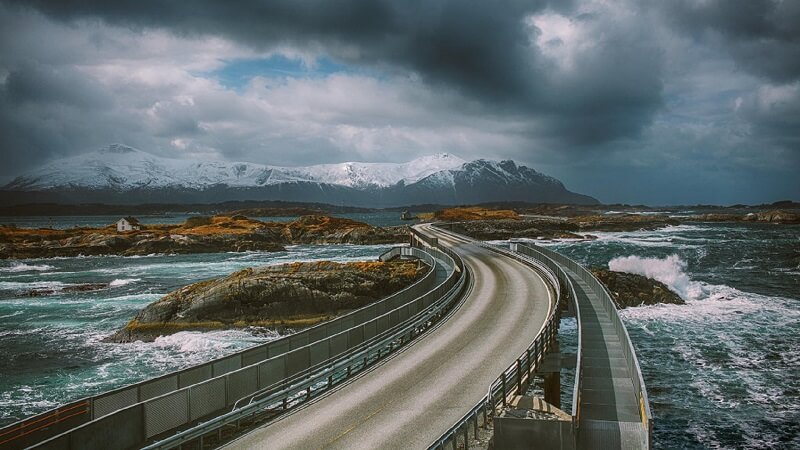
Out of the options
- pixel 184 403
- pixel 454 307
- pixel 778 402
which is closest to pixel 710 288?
pixel 778 402

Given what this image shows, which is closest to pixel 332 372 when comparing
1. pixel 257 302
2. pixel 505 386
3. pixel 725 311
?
pixel 505 386

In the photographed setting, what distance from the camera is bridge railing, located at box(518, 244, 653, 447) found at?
16.9 metres

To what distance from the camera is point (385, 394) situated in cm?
2231

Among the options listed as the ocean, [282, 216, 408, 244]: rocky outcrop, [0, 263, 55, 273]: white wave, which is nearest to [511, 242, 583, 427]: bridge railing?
the ocean

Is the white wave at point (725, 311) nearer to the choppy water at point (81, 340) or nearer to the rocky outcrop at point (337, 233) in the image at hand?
the choppy water at point (81, 340)

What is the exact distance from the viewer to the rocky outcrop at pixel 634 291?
57.1 metres

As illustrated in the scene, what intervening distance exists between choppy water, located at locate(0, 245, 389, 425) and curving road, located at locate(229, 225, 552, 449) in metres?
17.4

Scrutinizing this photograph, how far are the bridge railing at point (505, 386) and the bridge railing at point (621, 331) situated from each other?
7.86 feet

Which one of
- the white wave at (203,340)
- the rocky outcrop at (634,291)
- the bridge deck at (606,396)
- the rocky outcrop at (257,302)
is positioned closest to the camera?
the bridge deck at (606,396)

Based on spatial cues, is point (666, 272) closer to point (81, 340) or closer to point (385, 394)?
point (385, 394)

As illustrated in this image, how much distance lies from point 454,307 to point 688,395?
47.6 feet

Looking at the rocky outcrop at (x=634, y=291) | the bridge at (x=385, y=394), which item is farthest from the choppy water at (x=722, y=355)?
the bridge at (x=385, y=394)

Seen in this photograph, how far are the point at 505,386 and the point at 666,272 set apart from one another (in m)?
58.1

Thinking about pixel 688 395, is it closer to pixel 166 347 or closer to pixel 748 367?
pixel 748 367
